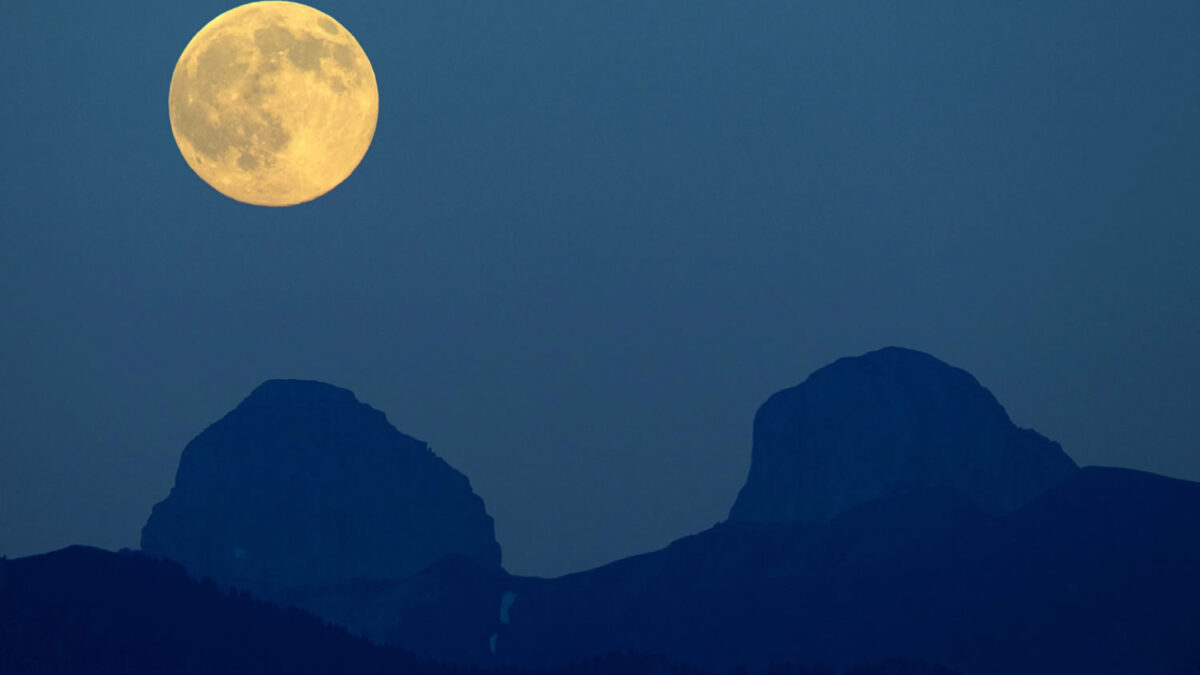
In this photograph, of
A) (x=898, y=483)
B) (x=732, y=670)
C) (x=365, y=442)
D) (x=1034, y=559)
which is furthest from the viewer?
(x=365, y=442)

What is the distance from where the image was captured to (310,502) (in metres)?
164

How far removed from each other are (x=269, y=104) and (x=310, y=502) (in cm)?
14029

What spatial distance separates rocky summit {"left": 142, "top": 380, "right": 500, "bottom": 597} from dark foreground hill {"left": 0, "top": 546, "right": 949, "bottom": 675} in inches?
1843

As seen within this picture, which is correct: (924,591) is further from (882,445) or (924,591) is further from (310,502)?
(310,502)

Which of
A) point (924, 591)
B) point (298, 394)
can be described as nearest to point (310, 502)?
point (298, 394)

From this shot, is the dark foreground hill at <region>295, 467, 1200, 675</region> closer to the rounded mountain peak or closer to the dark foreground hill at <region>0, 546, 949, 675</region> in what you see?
the dark foreground hill at <region>0, 546, 949, 675</region>

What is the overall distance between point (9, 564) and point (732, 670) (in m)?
60.4

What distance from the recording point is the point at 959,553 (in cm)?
11988

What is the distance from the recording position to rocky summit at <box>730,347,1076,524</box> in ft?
456

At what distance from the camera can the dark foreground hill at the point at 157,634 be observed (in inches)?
3418

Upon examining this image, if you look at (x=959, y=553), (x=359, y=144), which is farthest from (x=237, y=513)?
(x=359, y=144)

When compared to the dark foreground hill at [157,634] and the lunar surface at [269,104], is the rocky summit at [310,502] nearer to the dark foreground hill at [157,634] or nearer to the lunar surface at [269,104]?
the dark foreground hill at [157,634]

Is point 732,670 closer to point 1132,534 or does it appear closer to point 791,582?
point 791,582

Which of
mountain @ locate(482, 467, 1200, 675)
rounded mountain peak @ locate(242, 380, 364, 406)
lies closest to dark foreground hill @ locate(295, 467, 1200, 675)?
mountain @ locate(482, 467, 1200, 675)
